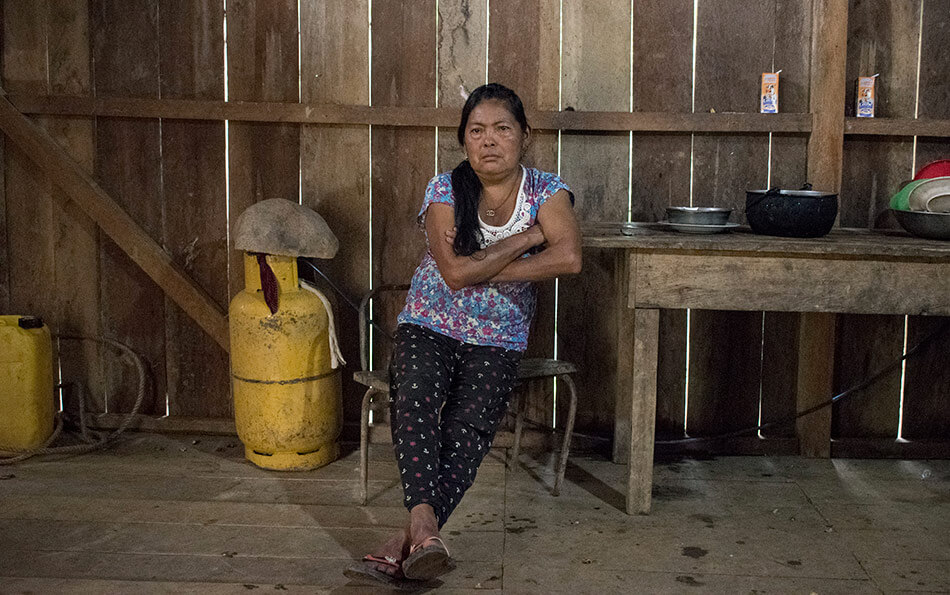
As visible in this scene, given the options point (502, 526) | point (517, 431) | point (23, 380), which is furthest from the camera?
point (23, 380)

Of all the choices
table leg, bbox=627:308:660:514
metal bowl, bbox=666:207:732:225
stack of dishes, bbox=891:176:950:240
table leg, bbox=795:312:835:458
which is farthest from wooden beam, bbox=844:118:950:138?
table leg, bbox=627:308:660:514

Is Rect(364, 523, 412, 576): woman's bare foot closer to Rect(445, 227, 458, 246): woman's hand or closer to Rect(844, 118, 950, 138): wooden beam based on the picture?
Rect(445, 227, 458, 246): woman's hand

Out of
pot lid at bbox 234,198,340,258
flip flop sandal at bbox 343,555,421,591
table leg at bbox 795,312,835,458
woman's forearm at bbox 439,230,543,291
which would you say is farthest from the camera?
table leg at bbox 795,312,835,458

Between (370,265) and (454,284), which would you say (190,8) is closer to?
(370,265)

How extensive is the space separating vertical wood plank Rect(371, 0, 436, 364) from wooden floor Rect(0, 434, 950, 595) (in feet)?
3.04

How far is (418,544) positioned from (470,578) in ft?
1.02

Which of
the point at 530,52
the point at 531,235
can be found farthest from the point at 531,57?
the point at 531,235

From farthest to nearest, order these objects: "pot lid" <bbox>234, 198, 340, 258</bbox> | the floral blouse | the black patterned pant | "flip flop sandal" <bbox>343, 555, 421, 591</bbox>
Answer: "pot lid" <bbox>234, 198, 340, 258</bbox> < the floral blouse < the black patterned pant < "flip flop sandal" <bbox>343, 555, 421, 591</bbox>

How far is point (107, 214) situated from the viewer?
14.4ft

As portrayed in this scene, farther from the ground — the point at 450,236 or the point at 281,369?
the point at 450,236

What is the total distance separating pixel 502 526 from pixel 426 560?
75 centimetres

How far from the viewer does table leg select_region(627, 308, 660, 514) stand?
138 inches

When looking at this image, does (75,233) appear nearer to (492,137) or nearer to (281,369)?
(281,369)

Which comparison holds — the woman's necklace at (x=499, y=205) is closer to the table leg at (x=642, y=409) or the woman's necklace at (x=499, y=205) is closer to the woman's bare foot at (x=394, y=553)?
the table leg at (x=642, y=409)
